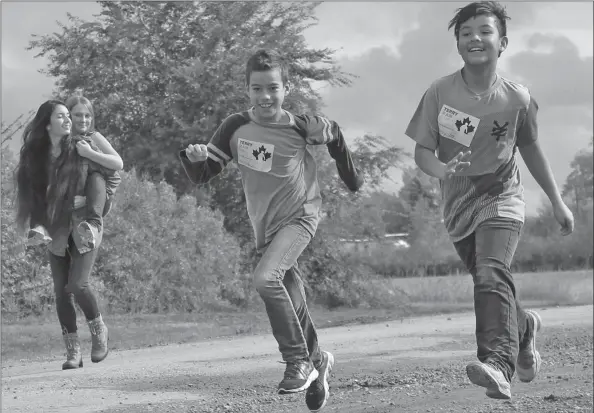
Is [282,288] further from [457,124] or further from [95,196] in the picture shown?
[95,196]

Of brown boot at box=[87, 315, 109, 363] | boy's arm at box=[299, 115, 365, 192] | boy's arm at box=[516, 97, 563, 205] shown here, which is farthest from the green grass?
boy's arm at box=[516, 97, 563, 205]

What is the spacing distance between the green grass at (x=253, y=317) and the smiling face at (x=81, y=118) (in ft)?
14.3

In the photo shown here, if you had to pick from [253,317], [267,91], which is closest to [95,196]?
[267,91]

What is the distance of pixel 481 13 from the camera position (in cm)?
604

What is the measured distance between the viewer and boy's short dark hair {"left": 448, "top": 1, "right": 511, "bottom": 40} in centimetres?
606

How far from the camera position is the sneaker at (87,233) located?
7745 millimetres

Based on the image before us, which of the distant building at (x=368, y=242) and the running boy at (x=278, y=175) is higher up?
the running boy at (x=278, y=175)

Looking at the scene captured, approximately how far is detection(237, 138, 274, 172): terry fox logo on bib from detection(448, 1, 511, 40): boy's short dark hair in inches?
55.8

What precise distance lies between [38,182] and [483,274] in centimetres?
393

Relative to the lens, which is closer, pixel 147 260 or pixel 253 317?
pixel 147 260

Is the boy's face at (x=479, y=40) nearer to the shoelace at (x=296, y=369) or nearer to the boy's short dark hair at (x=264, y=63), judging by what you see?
the boy's short dark hair at (x=264, y=63)

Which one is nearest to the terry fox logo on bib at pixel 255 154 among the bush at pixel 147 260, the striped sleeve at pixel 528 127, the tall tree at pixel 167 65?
the striped sleeve at pixel 528 127

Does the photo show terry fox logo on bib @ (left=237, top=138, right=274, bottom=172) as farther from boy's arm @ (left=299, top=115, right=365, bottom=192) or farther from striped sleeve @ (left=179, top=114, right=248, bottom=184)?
boy's arm @ (left=299, top=115, right=365, bottom=192)

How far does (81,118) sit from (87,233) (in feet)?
3.14
